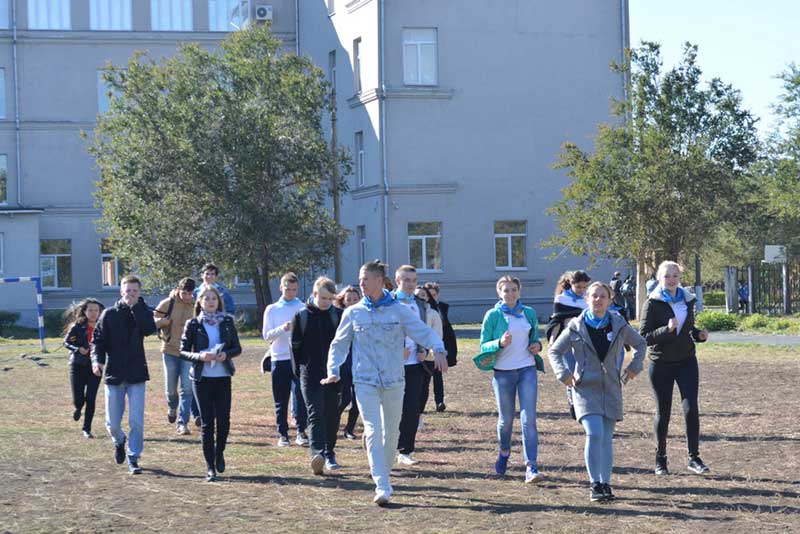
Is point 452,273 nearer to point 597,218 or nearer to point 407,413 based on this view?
point 597,218

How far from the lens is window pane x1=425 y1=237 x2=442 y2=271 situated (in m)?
46.1

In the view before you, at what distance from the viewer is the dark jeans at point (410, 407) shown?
40.3 feet

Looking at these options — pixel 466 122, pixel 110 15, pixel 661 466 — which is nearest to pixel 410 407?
pixel 661 466

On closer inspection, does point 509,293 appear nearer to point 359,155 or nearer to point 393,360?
point 393,360

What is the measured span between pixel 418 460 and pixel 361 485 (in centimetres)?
155

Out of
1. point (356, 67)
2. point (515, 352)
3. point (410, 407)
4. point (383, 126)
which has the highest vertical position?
point (356, 67)

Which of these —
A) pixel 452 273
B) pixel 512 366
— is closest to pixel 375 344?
pixel 512 366

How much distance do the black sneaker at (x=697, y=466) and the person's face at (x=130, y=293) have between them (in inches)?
222

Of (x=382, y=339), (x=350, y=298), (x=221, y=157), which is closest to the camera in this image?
(x=382, y=339)

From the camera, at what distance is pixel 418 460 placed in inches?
498

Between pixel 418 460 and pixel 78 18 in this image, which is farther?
pixel 78 18

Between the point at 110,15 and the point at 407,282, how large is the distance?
43842 millimetres

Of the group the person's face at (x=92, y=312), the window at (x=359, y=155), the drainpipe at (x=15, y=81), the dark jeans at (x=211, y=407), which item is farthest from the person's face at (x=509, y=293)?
the drainpipe at (x=15, y=81)

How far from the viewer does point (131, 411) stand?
12.3 m
